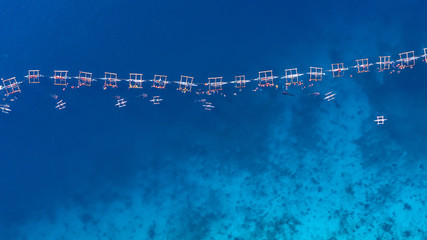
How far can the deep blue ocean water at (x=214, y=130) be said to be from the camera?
38.1 meters

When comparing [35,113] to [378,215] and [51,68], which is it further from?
[378,215]

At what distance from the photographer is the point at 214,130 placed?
39688 millimetres

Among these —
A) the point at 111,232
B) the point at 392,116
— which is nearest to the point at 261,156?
the point at 392,116

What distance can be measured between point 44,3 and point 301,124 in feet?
98.9

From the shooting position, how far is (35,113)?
40.3m

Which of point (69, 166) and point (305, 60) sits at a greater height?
point (305, 60)

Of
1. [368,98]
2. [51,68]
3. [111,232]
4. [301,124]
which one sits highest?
[51,68]

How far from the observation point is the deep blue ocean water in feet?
125

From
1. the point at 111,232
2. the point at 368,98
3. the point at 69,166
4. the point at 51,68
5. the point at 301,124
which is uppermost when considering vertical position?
the point at 51,68

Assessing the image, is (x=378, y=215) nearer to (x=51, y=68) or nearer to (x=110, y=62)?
(x=110, y=62)

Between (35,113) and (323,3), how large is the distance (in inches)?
1262

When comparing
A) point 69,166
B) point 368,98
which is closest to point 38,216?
point 69,166

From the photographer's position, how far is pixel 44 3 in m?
42.4

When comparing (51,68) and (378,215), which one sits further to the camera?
(51,68)
